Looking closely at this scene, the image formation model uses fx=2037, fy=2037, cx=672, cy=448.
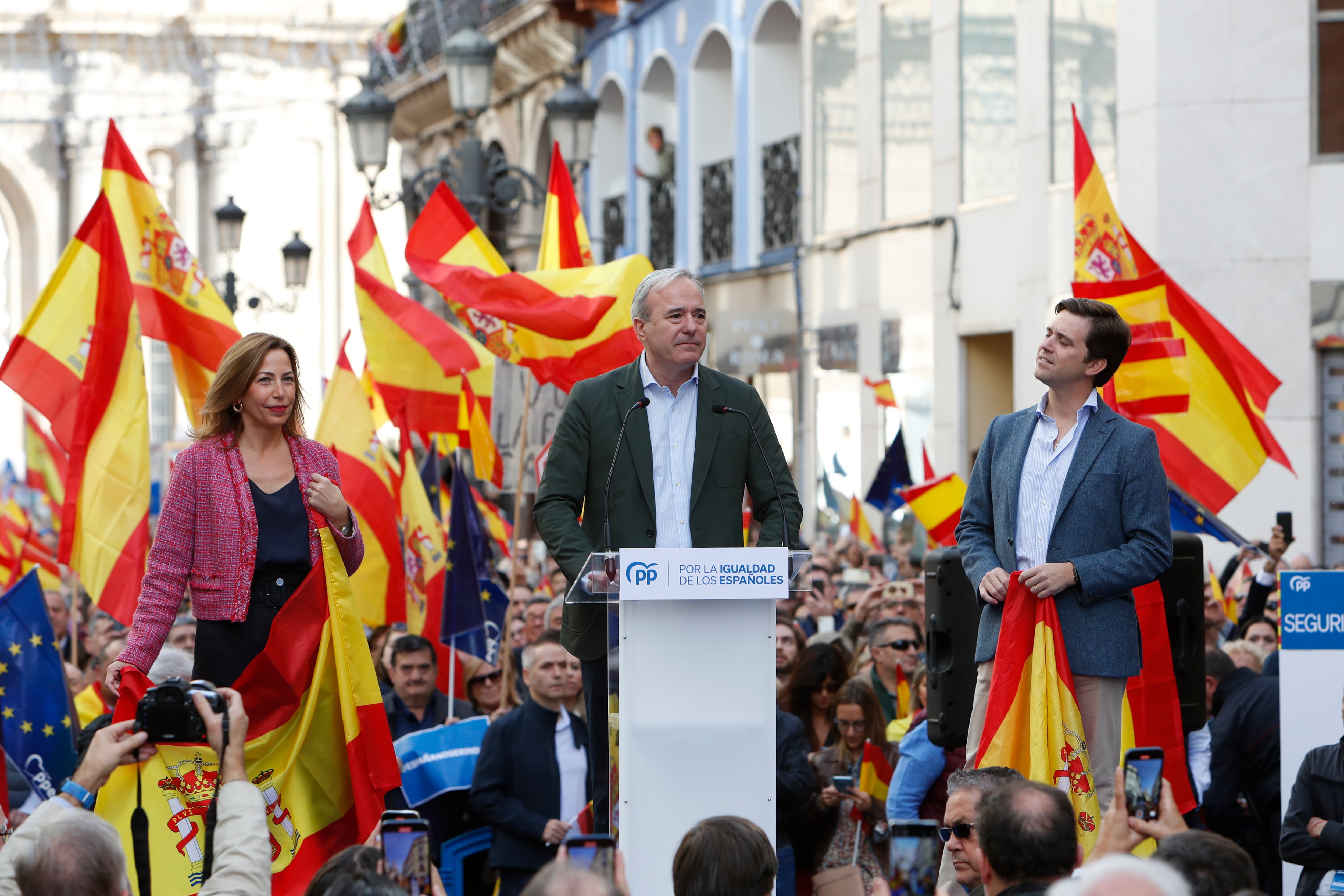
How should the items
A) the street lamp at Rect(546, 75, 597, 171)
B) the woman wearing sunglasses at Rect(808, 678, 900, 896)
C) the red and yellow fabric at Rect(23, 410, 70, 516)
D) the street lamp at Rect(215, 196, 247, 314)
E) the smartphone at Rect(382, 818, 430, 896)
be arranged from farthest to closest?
the red and yellow fabric at Rect(23, 410, 70, 516) < the street lamp at Rect(215, 196, 247, 314) < the street lamp at Rect(546, 75, 597, 171) < the woman wearing sunglasses at Rect(808, 678, 900, 896) < the smartphone at Rect(382, 818, 430, 896)

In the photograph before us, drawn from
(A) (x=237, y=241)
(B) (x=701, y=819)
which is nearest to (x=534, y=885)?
(B) (x=701, y=819)

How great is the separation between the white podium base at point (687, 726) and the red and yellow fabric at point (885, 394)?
12.1 metres

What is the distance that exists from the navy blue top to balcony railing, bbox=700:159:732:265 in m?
18.7

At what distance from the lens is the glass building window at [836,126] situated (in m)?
20.6

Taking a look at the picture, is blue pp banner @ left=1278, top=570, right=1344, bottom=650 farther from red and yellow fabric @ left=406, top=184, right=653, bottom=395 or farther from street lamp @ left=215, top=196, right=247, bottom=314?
street lamp @ left=215, top=196, right=247, bottom=314

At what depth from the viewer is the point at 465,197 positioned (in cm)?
1421

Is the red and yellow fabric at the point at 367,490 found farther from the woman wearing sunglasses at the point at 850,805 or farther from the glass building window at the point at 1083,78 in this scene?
the glass building window at the point at 1083,78

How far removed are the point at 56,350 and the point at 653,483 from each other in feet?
17.6

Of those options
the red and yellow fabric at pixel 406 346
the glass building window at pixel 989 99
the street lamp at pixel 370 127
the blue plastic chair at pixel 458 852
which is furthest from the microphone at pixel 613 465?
the glass building window at pixel 989 99

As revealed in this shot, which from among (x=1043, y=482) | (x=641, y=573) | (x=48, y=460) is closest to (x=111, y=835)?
(x=641, y=573)

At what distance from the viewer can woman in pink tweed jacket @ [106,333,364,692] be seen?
5.59 meters

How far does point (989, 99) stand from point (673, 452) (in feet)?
42.3

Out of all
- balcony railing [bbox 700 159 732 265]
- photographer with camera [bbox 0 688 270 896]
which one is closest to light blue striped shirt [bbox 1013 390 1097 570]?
photographer with camera [bbox 0 688 270 896]

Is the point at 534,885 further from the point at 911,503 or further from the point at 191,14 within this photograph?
the point at 191,14
